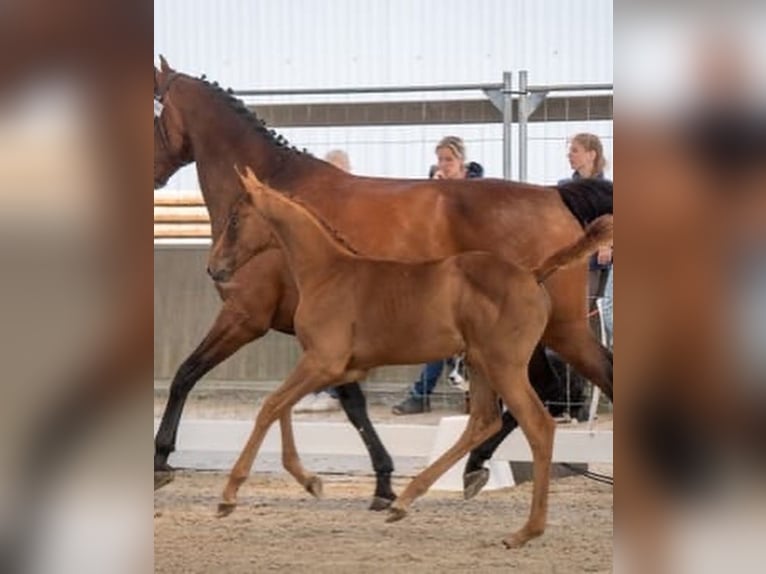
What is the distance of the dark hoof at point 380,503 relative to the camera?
270cm

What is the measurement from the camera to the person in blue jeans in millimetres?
2717

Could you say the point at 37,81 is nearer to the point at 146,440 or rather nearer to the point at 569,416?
the point at 146,440

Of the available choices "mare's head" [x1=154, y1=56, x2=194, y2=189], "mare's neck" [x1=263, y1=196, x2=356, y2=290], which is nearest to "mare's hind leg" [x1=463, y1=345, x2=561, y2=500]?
"mare's neck" [x1=263, y1=196, x2=356, y2=290]

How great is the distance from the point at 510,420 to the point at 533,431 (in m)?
0.06

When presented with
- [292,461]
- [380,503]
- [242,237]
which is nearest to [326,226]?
[242,237]

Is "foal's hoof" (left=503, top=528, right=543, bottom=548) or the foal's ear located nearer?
"foal's hoof" (left=503, top=528, right=543, bottom=548)

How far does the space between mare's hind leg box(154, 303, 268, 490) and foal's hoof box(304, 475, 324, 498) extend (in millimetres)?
330

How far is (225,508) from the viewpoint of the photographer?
2705mm

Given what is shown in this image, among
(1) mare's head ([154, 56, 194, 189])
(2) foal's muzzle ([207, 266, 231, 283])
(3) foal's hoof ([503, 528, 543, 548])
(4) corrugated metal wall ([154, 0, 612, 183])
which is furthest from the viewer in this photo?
(2) foal's muzzle ([207, 266, 231, 283])

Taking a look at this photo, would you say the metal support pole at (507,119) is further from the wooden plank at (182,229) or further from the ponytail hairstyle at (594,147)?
the wooden plank at (182,229)

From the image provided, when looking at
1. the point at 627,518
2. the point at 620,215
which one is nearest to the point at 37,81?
the point at 620,215

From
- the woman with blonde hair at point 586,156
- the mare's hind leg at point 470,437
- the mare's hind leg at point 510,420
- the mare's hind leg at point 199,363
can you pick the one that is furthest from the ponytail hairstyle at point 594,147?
the mare's hind leg at point 199,363

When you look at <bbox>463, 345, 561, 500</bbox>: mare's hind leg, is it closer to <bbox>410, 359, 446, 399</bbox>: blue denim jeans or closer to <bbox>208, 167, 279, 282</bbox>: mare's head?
<bbox>410, 359, 446, 399</bbox>: blue denim jeans

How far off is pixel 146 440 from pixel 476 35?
1206 mm
